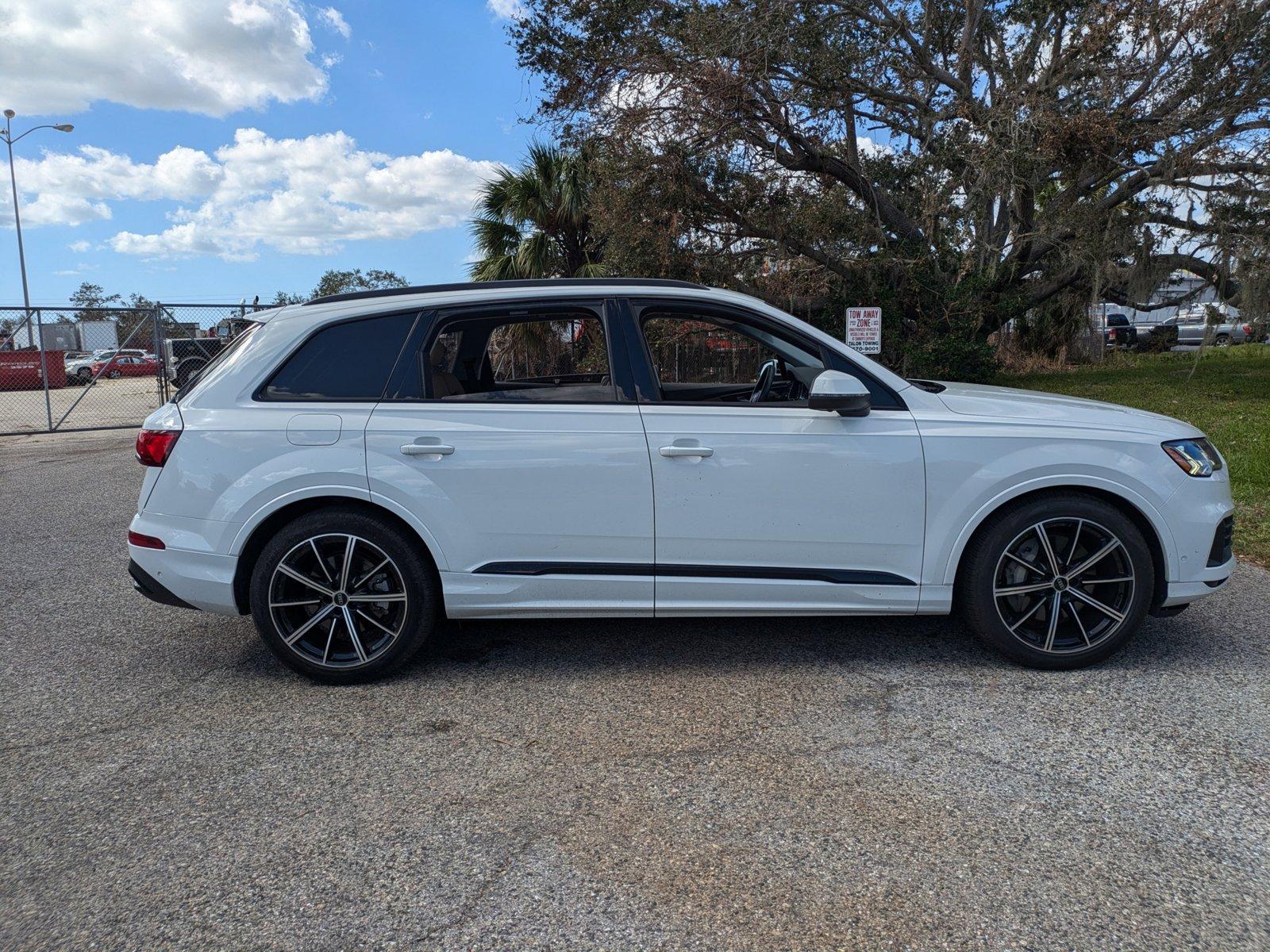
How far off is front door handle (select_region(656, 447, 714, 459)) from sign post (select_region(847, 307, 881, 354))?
23.3 ft

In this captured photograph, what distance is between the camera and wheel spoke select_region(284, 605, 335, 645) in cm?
404

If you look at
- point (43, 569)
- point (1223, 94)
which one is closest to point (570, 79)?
point (1223, 94)

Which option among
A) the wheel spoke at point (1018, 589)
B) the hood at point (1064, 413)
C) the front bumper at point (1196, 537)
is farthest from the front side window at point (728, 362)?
the front bumper at point (1196, 537)

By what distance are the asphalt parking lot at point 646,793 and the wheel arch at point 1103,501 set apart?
434 millimetres

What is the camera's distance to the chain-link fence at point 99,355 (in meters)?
15.7

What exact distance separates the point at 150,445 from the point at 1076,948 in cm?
396

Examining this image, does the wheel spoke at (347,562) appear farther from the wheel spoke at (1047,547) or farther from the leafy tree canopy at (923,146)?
the leafy tree canopy at (923,146)

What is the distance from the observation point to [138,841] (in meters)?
2.88

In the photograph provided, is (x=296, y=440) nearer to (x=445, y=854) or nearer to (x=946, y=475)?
(x=445, y=854)

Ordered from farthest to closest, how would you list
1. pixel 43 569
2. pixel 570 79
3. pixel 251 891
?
pixel 570 79, pixel 43 569, pixel 251 891

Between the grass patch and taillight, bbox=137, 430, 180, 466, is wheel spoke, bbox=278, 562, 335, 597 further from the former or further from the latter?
the grass patch

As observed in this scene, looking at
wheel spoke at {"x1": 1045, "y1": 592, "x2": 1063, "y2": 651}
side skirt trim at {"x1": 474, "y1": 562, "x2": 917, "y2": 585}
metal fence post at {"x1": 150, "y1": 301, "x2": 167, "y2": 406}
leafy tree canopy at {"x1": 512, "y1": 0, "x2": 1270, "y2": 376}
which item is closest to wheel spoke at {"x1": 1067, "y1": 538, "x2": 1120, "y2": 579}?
wheel spoke at {"x1": 1045, "y1": 592, "x2": 1063, "y2": 651}

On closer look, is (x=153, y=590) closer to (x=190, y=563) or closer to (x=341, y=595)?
(x=190, y=563)

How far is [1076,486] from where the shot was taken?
406 cm
